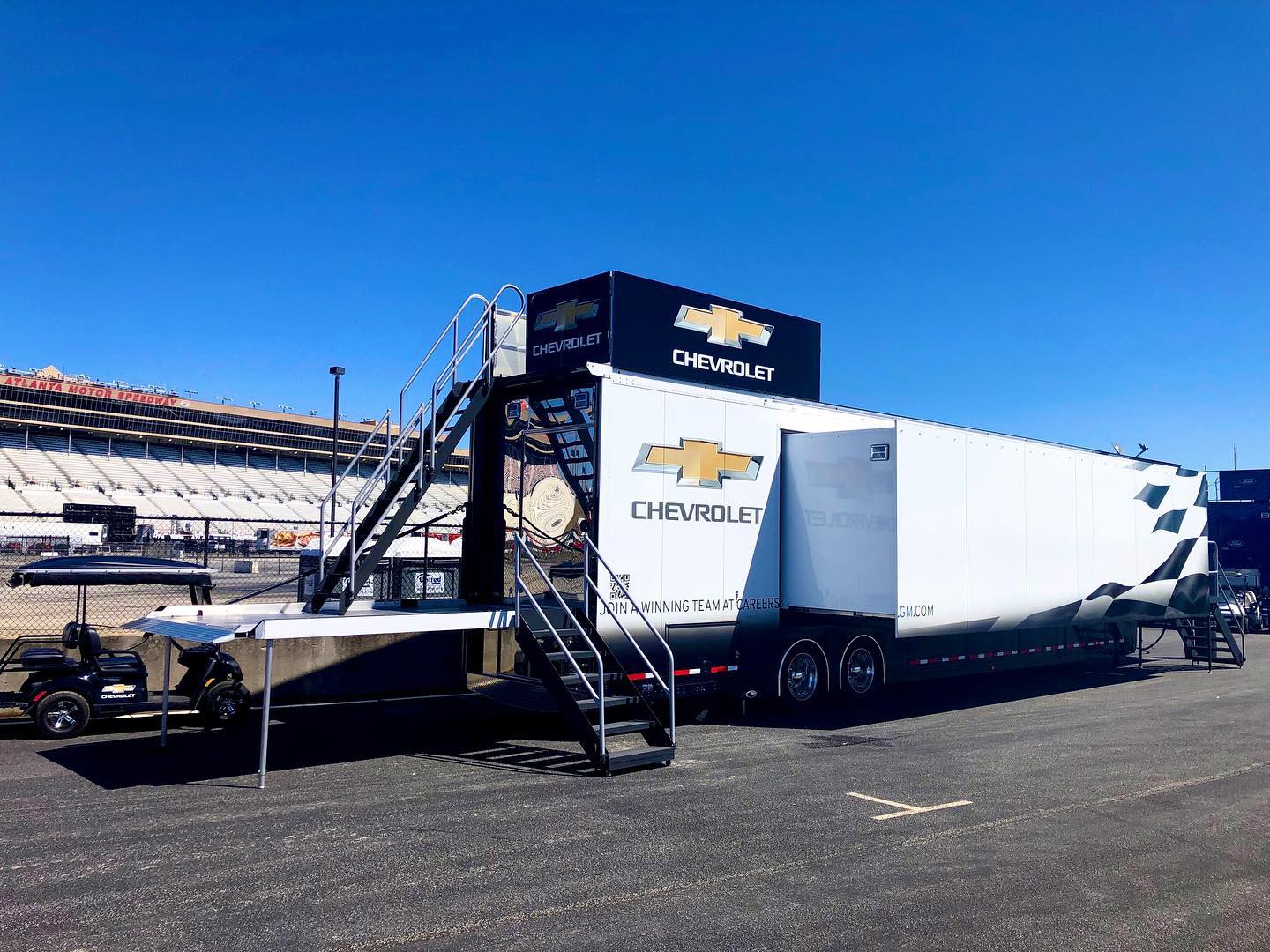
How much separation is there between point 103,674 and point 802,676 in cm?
836

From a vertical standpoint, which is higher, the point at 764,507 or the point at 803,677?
the point at 764,507

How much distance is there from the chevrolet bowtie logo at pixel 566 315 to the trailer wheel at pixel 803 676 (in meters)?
5.15

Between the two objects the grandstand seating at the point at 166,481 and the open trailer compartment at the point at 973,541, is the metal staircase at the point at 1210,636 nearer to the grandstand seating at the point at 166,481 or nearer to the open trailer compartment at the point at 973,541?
the open trailer compartment at the point at 973,541

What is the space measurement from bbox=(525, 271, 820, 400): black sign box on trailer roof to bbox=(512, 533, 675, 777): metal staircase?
3.11 m

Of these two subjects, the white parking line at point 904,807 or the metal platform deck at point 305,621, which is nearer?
the white parking line at point 904,807

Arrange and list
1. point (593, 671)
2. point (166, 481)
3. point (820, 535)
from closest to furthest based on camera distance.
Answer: point (593, 671) → point (820, 535) → point (166, 481)

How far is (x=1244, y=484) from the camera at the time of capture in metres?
36.8

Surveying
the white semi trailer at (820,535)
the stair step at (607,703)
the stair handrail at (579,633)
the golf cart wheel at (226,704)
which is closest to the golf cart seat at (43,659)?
the golf cart wheel at (226,704)

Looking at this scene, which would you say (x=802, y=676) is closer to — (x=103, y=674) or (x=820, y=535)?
(x=820, y=535)

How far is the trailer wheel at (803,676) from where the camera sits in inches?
503

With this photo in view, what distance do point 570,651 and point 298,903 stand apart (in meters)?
4.58

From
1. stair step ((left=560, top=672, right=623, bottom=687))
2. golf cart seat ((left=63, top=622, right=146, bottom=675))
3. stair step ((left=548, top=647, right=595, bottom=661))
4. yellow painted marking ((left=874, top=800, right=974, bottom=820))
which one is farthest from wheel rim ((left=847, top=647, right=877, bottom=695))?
golf cart seat ((left=63, top=622, right=146, bottom=675))

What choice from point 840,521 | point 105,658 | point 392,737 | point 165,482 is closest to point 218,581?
point 105,658

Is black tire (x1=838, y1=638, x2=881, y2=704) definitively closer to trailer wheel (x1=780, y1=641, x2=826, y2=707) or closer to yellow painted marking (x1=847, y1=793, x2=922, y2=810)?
trailer wheel (x1=780, y1=641, x2=826, y2=707)
